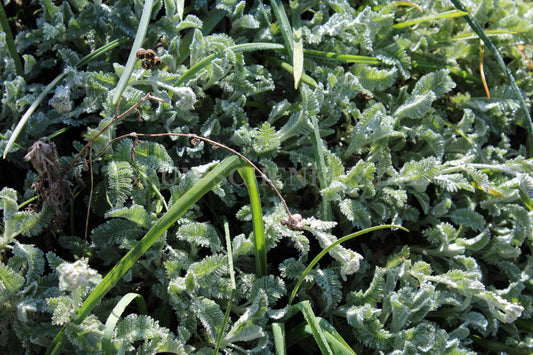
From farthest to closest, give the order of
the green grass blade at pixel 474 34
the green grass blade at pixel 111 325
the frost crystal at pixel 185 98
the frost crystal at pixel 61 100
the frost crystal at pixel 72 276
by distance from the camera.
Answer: the green grass blade at pixel 474 34, the frost crystal at pixel 61 100, the frost crystal at pixel 185 98, the green grass blade at pixel 111 325, the frost crystal at pixel 72 276

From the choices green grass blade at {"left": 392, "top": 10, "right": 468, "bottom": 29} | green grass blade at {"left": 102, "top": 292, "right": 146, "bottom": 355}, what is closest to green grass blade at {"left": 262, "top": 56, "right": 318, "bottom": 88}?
green grass blade at {"left": 392, "top": 10, "right": 468, "bottom": 29}

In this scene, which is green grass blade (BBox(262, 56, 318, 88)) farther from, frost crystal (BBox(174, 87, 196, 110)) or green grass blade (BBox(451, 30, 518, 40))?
green grass blade (BBox(451, 30, 518, 40))

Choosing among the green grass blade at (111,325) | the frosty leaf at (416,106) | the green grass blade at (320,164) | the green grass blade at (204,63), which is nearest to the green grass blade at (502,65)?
the frosty leaf at (416,106)

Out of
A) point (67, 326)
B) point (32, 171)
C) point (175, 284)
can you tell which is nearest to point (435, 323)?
point (175, 284)

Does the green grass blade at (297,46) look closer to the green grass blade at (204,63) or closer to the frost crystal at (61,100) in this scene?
the green grass blade at (204,63)

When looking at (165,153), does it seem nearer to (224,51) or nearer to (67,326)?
(224,51)

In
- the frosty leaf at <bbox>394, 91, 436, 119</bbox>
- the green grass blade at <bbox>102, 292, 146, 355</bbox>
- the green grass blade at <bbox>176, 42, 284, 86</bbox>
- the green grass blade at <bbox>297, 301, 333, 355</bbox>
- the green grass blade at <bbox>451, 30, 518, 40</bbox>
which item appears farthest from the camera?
the green grass blade at <bbox>451, 30, 518, 40</bbox>

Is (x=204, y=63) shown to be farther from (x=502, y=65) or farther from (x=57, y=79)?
(x=502, y=65)
